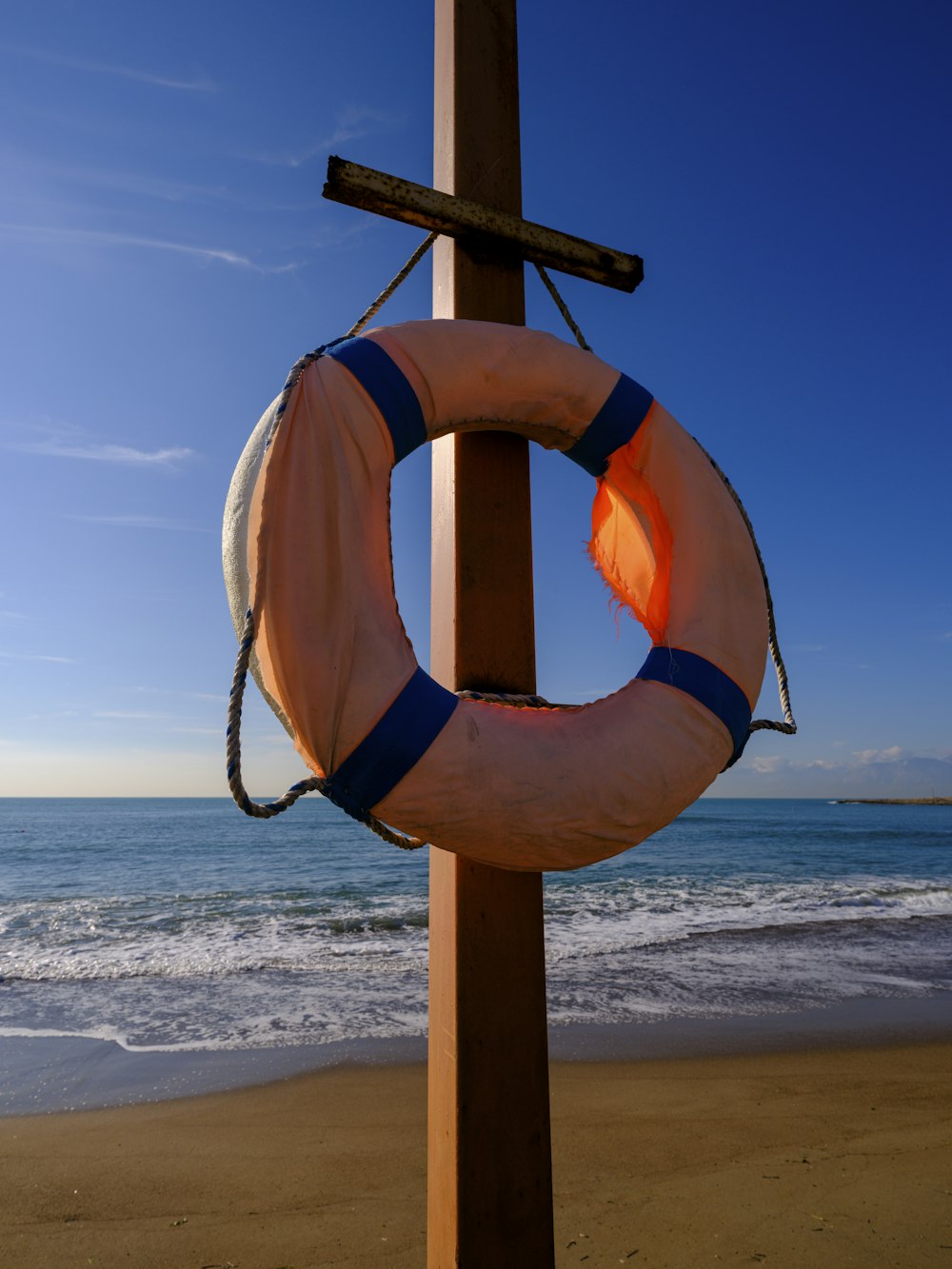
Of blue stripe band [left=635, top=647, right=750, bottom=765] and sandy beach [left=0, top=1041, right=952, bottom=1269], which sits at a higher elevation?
blue stripe band [left=635, top=647, right=750, bottom=765]

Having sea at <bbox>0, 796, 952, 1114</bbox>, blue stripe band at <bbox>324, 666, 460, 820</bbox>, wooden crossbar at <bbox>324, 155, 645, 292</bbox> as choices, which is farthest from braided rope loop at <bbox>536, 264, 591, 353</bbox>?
sea at <bbox>0, 796, 952, 1114</bbox>

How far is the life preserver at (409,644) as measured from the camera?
1157 mm

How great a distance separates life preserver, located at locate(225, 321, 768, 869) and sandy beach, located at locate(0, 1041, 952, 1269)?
5.36 ft

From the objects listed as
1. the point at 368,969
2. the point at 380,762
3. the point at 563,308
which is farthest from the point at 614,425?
the point at 368,969

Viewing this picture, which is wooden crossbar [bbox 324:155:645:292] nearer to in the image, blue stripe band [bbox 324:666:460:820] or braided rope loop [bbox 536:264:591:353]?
braided rope loop [bbox 536:264:591:353]

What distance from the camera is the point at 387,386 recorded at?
4.46 feet

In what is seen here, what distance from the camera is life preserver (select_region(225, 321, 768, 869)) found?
1157mm

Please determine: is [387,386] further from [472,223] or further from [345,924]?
[345,924]

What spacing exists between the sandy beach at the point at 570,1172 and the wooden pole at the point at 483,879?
115 cm

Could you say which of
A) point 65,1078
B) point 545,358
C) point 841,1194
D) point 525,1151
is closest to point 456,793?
point 525,1151

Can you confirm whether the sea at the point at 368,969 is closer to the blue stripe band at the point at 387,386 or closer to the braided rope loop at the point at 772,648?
the braided rope loop at the point at 772,648

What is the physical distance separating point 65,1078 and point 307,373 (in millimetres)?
3720

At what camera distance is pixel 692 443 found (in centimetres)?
165

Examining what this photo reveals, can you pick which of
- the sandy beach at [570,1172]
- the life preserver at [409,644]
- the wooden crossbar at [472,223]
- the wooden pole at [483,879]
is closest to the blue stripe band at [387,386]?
the life preserver at [409,644]
